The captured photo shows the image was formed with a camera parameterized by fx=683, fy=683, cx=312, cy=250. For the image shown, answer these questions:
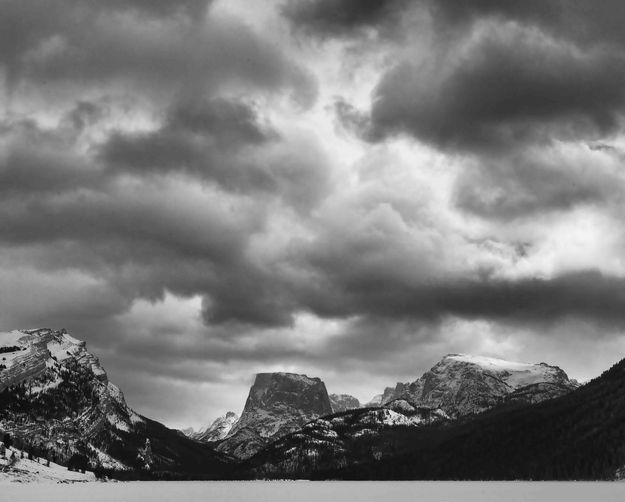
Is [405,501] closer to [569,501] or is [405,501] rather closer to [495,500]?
[495,500]

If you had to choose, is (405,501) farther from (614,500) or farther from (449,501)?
(614,500)

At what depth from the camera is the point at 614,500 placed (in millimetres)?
172125

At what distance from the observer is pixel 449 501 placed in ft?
648

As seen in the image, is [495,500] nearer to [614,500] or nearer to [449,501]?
[449,501]

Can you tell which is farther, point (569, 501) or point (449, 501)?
point (449, 501)

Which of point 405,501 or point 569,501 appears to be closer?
point 569,501

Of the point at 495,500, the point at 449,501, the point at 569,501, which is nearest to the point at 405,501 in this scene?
the point at 449,501

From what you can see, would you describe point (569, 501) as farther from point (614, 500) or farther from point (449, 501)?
point (449, 501)

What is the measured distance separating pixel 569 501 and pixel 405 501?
45831mm

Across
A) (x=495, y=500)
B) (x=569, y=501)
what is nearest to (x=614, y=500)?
(x=569, y=501)

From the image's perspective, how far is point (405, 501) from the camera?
19938 cm

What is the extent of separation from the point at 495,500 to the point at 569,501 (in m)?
22.6

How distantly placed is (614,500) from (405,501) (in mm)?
56935

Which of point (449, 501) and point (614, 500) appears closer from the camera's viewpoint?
point (614, 500)
